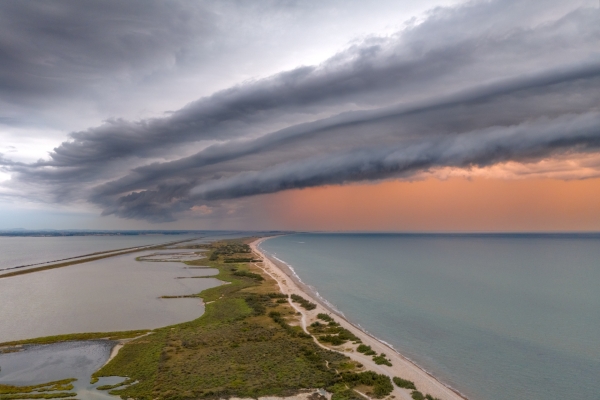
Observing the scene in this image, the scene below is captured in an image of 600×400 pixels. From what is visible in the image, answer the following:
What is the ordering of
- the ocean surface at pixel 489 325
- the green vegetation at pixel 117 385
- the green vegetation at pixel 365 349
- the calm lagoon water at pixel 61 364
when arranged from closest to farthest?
the green vegetation at pixel 117 385, the calm lagoon water at pixel 61 364, the ocean surface at pixel 489 325, the green vegetation at pixel 365 349

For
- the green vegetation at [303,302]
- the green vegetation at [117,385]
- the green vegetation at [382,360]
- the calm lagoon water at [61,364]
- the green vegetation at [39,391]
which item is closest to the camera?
the green vegetation at [39,391]

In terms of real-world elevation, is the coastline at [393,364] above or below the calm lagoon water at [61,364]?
below

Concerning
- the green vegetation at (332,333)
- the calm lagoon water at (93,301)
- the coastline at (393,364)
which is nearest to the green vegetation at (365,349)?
the coastline at (393,364)

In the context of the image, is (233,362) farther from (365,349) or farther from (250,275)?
(250,275)

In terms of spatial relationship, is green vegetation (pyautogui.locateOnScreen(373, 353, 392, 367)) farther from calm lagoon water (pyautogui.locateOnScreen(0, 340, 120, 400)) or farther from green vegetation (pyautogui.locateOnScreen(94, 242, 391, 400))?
calm lagoon water (pyautogui.locateOnScreen(0, 340, 120, 400))

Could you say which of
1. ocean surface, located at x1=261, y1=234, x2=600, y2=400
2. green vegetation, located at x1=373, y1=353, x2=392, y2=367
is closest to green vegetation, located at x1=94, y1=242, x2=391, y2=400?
green vegetation, located at x1=373, y1=353, x2=392, y2=367

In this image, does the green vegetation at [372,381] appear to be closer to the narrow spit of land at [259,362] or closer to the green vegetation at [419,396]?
the narrow spit of land at [259,362]

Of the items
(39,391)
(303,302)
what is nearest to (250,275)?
(303,302)

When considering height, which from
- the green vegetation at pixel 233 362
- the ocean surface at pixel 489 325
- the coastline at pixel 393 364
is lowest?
the ocean surface at pixel 489 325
